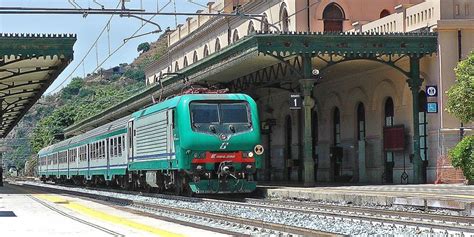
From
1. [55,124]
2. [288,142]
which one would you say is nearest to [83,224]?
[288,142]

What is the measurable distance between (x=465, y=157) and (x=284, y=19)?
19121mm

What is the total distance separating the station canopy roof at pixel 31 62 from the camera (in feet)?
105

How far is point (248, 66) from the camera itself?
38062mm

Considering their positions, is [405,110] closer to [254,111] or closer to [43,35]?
[254,111]

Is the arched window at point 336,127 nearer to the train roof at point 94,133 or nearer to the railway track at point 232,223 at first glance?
the train roof at point 94,133

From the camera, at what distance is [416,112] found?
33031mm

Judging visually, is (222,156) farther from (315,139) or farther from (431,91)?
(315,139)

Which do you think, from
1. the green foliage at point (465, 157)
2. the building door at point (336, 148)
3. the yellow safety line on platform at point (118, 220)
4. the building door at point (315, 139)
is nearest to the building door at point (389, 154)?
the building door at point (336, 148)

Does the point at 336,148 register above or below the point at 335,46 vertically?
below

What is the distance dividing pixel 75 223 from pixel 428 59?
66.0 feet

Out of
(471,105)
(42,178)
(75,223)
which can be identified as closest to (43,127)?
(42,178)

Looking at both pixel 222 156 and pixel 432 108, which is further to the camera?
pixel 432 108

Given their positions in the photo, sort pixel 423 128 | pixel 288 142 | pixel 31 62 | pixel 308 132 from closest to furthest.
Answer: pixel 308 132 < pixel 423 128 < pixel 31 62 < pixel 288 142

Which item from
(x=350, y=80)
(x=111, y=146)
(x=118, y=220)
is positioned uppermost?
(x=350, y=80)
